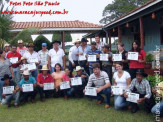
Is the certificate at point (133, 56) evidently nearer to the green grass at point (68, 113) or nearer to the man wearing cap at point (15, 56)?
the green grass at point (68, 113)

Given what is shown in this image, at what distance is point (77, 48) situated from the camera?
7.20m

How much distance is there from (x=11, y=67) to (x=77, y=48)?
232cm

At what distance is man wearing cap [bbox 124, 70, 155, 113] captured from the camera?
4684mm

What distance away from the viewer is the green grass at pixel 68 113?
470 cm

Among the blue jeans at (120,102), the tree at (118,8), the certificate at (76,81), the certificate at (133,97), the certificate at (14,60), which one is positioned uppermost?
the tree at (118,8)

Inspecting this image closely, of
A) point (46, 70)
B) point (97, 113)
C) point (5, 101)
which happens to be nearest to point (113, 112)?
point (97, 113)

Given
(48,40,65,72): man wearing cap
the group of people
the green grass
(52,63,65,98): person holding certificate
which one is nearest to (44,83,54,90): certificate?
the group of people

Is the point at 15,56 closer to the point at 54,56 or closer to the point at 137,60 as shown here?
the point at 54,56

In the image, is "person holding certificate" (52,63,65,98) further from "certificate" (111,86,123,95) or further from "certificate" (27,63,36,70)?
"certificate" (111,86,123,95)

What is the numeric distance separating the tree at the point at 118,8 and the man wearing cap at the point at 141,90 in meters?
37.9

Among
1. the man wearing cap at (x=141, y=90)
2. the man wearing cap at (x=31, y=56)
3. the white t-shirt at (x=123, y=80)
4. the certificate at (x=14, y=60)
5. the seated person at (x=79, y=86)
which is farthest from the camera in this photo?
the man wearing cap at (x=31, y=56)

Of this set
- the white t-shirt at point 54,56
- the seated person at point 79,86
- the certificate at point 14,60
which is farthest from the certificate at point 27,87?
the seated person at point 79,86

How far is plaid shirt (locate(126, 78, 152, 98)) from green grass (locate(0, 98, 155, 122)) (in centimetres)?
52

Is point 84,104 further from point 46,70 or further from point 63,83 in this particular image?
point 46,70
